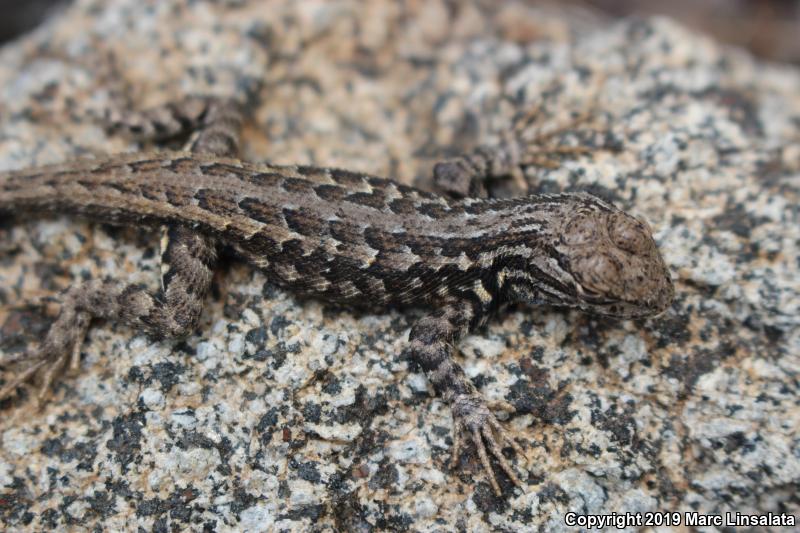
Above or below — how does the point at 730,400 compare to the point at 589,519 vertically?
above

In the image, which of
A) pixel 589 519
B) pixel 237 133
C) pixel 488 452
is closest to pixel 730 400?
pixel 589 519

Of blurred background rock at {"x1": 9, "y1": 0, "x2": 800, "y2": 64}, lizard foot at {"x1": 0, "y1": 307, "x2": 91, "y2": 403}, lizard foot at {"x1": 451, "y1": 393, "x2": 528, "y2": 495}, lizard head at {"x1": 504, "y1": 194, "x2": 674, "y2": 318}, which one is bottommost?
lizard foot at {"x1": 0, "y1": 307, "x2": 91, "y2": 403}

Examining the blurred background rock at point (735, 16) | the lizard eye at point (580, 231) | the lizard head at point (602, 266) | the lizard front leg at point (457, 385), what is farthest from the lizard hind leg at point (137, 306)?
the blurred background rock at point (735, 16)

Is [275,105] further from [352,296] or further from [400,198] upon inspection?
[352,296]

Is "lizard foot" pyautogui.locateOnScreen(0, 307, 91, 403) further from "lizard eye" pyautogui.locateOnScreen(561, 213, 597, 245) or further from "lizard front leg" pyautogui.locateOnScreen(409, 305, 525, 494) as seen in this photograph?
"lizard eye" pyautogui.locateOnScreen(561, 213, 597, 245)

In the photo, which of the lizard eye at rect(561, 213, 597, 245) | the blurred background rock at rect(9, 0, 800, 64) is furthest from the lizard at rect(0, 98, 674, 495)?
the blurred background rock at rect(9, 0, 800, 64)

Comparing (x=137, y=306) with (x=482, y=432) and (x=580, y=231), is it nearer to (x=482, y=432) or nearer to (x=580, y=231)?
(x=482, y=432)

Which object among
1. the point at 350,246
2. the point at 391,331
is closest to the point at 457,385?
the point at 391,331
